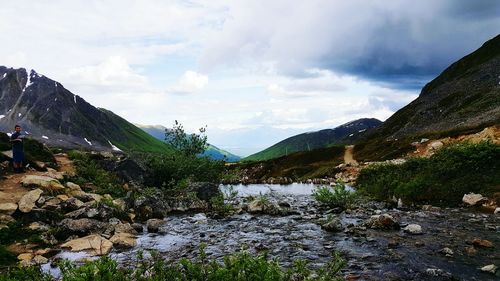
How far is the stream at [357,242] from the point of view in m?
14.8

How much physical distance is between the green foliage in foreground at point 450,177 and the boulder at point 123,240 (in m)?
17.8

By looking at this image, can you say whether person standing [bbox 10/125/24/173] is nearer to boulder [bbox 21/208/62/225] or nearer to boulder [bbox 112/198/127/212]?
boulder [bbox 112/198/127/212]

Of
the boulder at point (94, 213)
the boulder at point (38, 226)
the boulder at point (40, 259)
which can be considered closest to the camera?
the boulder at point (40, 259)

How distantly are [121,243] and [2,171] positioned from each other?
13521 mm

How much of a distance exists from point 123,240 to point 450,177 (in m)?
23.6

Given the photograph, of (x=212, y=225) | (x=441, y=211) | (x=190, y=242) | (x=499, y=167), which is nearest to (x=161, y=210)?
(x=212, y=225)

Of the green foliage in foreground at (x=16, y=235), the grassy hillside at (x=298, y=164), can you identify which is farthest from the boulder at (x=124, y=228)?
the grassy hillside at (x=298, y=164)

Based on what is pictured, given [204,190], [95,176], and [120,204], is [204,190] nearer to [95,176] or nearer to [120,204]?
[120,204]

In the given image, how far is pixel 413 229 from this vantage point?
67.0 feet

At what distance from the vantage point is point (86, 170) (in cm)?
3481

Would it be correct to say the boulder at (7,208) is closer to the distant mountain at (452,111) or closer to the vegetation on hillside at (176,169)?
the vegetation on hillside at (176,169)

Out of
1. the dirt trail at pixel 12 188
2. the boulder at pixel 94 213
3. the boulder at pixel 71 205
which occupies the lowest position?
the boulder at pixel 94 213

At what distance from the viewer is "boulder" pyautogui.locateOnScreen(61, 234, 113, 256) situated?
1840 cm

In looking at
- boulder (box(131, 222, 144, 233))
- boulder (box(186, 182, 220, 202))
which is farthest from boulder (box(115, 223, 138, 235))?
boulder (box(186, 182, 220, 202))
